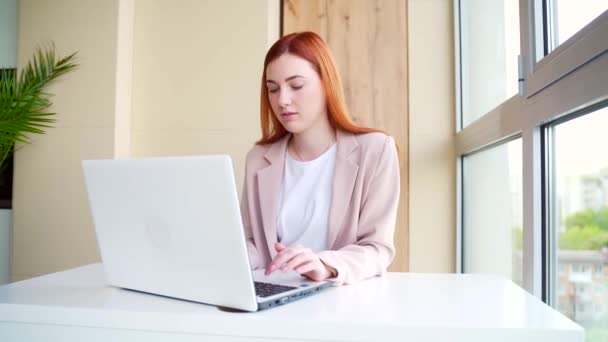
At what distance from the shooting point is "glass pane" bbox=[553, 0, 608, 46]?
3.61 feet

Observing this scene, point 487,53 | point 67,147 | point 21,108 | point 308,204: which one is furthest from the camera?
point 67,147

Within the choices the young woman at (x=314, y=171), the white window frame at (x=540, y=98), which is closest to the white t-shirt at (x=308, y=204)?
the young woman at (x=314, y=171)

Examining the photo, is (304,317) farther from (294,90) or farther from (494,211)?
(494,211)

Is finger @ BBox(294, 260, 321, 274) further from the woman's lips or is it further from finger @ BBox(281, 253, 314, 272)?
the woman's lips

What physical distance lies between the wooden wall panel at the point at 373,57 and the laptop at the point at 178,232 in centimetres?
199

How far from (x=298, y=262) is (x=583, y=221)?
715 millimetres

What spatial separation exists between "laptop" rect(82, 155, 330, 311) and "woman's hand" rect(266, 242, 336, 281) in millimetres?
33

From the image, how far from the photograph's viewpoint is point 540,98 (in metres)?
1.39

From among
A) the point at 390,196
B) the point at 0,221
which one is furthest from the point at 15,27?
the point at 390,196

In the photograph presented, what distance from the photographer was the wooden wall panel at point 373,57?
9.72ft

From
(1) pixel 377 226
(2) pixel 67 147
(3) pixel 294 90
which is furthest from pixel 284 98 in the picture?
(2) pixel 67 147

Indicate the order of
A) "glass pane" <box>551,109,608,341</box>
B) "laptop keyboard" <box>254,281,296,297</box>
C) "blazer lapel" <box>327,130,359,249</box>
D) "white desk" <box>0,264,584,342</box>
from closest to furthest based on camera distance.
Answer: "white desk" <box>0,264,584,342</box> < "laptop keyboard" <box>254,281,296,297</box> < "glass pane" <box>551,109,608,341</box> < "blazer lapel" <box>327,130,359,249</box>

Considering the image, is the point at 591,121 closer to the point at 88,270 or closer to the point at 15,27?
the point at 88,270

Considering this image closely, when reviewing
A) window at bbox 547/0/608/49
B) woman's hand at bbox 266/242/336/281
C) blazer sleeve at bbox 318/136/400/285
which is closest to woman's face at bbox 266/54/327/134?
blazer sleeve at bbox 318/136/400/285
